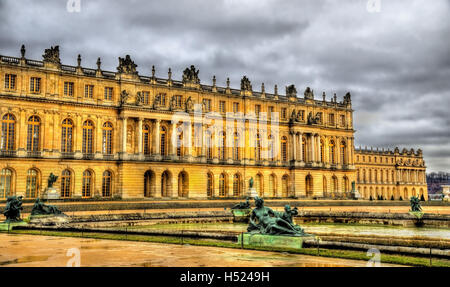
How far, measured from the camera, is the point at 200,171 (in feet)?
176

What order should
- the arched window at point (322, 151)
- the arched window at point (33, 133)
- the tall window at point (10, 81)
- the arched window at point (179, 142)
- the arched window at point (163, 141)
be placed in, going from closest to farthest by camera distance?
the tall window at point (10, 81)
the arched window at point (33, 133)
the arched window at point (163, 141)
the arched window at point (179, 142)
the arched window at point (322, 151)

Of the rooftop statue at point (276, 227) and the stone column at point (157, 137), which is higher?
the stone column at point (157, 137)

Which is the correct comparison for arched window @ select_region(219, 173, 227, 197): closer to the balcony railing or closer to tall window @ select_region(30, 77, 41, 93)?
tall window @ select_region(30, 77, 41, 93)

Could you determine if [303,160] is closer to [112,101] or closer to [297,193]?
[297,193]

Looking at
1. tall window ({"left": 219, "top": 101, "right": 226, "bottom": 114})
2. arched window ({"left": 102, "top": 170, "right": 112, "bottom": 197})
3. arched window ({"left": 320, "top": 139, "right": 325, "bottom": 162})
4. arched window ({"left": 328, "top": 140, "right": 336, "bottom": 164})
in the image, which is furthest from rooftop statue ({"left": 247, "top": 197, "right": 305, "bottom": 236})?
arched window ({"left": 328, "top": 140, "right": 336, "bottom": 164})

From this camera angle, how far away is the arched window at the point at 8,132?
4319 cm

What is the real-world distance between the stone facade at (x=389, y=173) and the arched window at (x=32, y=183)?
249ft

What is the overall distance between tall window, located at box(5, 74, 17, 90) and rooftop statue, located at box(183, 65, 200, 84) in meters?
19.4

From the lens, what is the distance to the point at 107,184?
48.9 meters

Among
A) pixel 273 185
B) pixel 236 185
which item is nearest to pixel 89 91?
pixel 236 185

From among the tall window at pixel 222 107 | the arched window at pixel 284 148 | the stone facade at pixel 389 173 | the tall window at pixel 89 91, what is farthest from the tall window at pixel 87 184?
the stone facade at pixel 389 173

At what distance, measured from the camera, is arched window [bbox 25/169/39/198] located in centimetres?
4375

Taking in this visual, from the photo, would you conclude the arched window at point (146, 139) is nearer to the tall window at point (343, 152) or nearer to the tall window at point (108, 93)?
the tall window at point (108, 93)
